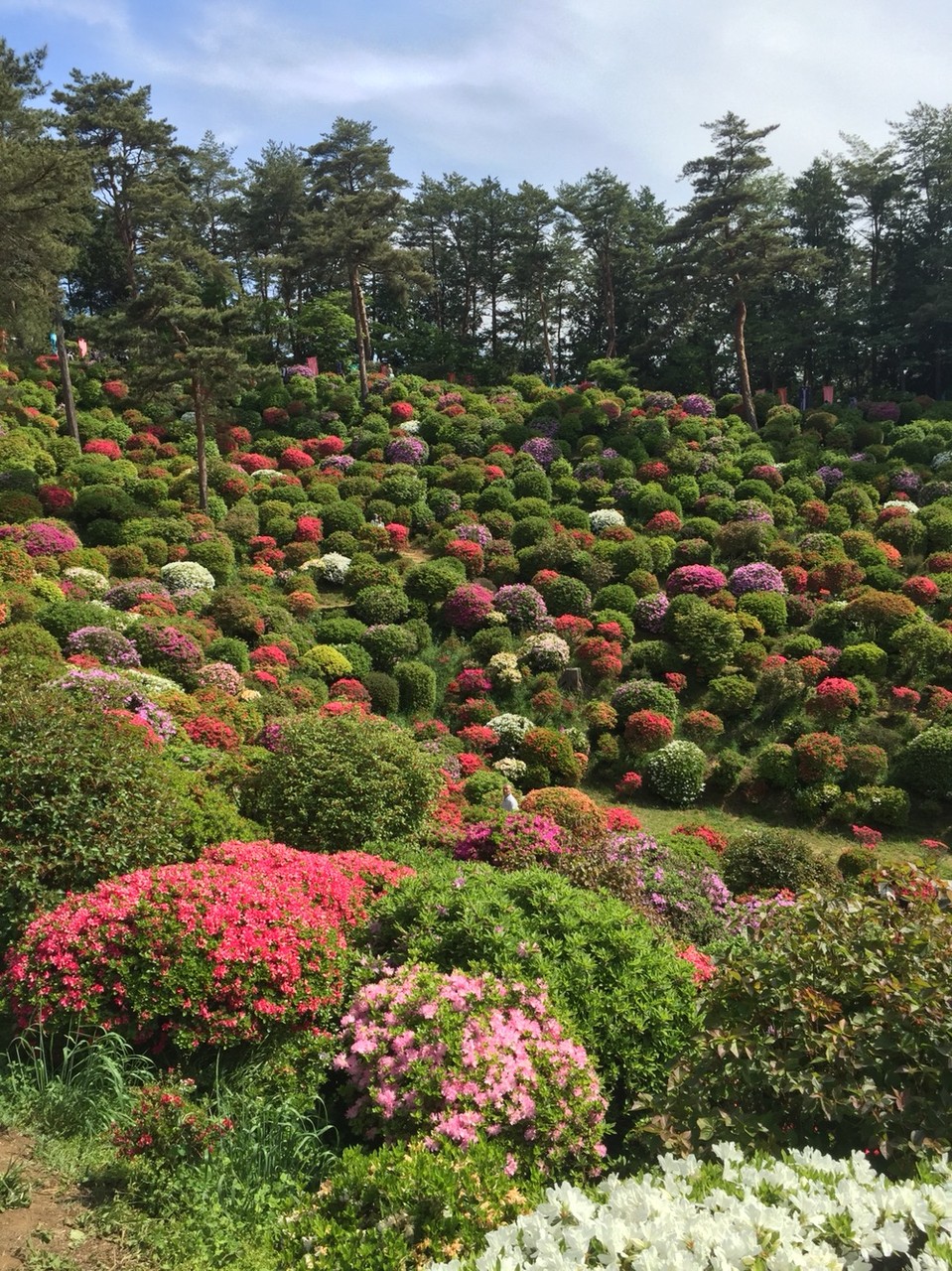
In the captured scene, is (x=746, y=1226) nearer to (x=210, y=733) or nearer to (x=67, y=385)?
(x=210, y=733)

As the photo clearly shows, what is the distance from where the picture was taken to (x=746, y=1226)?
2953 millimetres

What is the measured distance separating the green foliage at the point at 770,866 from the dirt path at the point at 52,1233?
9.11m

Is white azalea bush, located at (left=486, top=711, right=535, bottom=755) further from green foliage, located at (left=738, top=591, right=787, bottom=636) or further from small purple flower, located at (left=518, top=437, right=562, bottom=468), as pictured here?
small purple flower, located at (left=518, top=437, right=562, bottom=468)

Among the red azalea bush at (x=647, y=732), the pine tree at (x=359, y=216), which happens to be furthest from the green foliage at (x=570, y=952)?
the pine tree at (x=359, y=216)

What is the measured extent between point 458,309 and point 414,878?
4378 cm

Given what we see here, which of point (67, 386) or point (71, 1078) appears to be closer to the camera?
point (71, 1078)

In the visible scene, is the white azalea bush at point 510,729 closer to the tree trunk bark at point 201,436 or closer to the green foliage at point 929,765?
the green foliage at point 929,765

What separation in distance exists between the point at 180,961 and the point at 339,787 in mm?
3928

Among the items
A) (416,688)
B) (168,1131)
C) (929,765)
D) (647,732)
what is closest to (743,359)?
(647,732)

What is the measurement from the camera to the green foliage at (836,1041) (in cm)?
420

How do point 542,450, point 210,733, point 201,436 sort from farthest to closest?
point 542,450 < point 201,436 < point 210,733

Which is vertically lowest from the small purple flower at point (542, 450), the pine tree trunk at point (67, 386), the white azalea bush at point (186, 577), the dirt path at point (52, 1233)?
the dirt path at point (52, 1233)

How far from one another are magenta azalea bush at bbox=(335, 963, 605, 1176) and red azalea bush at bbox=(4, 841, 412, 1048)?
2.22ft

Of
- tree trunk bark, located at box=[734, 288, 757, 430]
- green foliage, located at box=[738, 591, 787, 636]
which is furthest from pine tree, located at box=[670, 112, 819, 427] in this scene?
green foliage, located at box=[738, 591, 787, 636]
